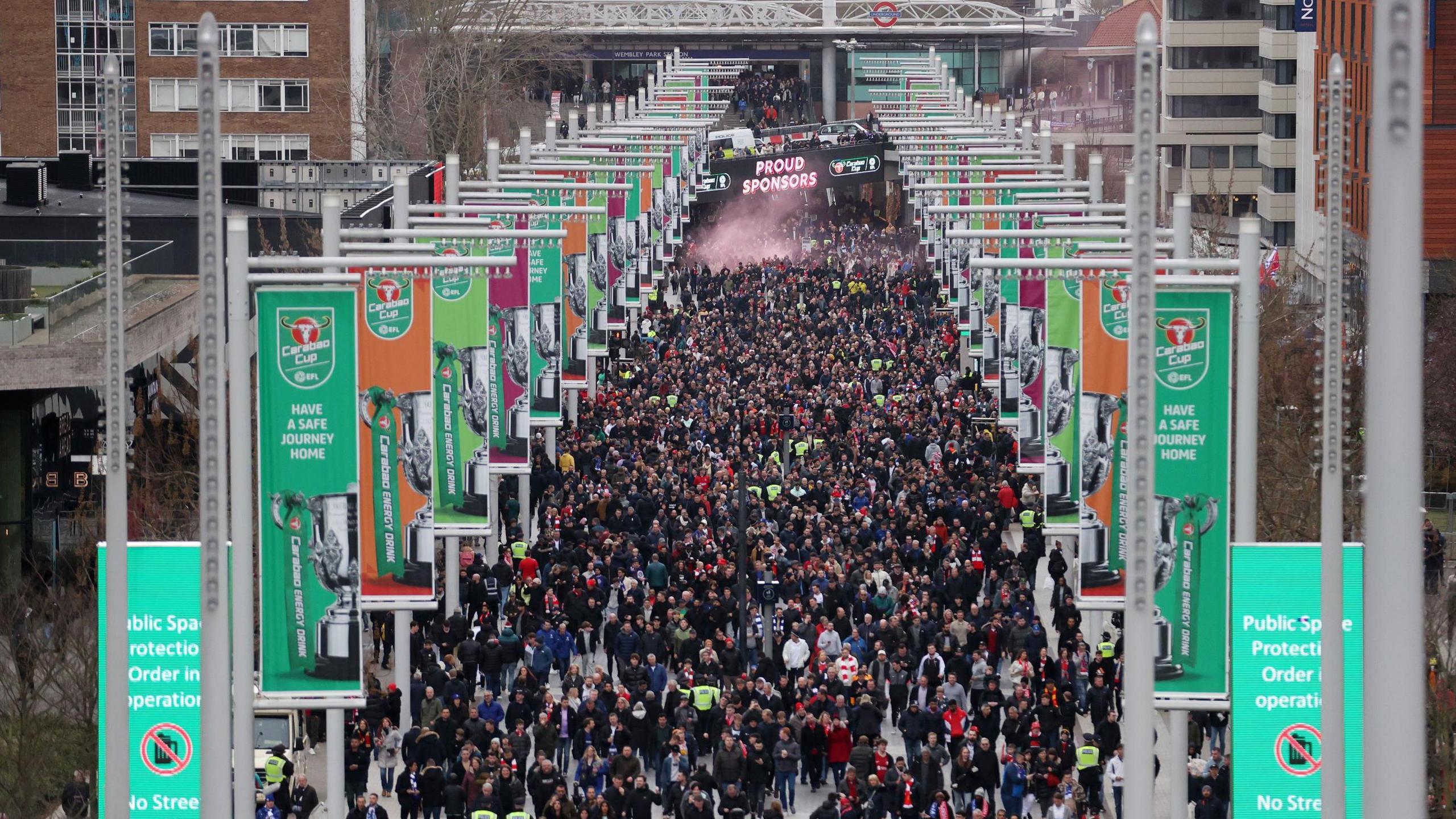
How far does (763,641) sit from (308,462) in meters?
14.8

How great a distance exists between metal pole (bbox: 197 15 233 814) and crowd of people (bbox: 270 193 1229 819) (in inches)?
389

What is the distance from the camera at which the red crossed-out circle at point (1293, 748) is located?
17938 millimetres

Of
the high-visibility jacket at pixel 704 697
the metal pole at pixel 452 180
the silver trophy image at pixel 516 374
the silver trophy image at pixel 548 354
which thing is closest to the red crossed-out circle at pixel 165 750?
the high-visibility jacket at pixel 704 697

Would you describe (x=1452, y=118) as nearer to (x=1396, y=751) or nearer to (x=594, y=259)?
(x=594, y=259)

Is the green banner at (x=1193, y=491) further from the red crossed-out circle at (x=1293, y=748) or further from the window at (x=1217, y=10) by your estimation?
the window at (x=1217, y=10)

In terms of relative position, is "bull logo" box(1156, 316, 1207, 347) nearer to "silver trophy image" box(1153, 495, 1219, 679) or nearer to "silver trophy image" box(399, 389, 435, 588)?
"silver trophy image" box(1153, 495, 1219, 679)

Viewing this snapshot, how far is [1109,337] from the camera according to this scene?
76.8 ft

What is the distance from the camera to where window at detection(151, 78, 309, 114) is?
90.7 metres

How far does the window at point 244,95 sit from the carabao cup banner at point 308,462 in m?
72.4

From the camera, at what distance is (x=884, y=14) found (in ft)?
420

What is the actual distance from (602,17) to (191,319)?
86337 mm

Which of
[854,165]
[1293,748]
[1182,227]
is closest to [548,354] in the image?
[1182,227]

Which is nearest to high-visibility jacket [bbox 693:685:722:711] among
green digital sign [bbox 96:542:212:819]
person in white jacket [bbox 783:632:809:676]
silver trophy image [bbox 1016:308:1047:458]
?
person in white jacket [bbox 783:632:809:676]

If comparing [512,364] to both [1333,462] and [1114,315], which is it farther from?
[1333,462]
